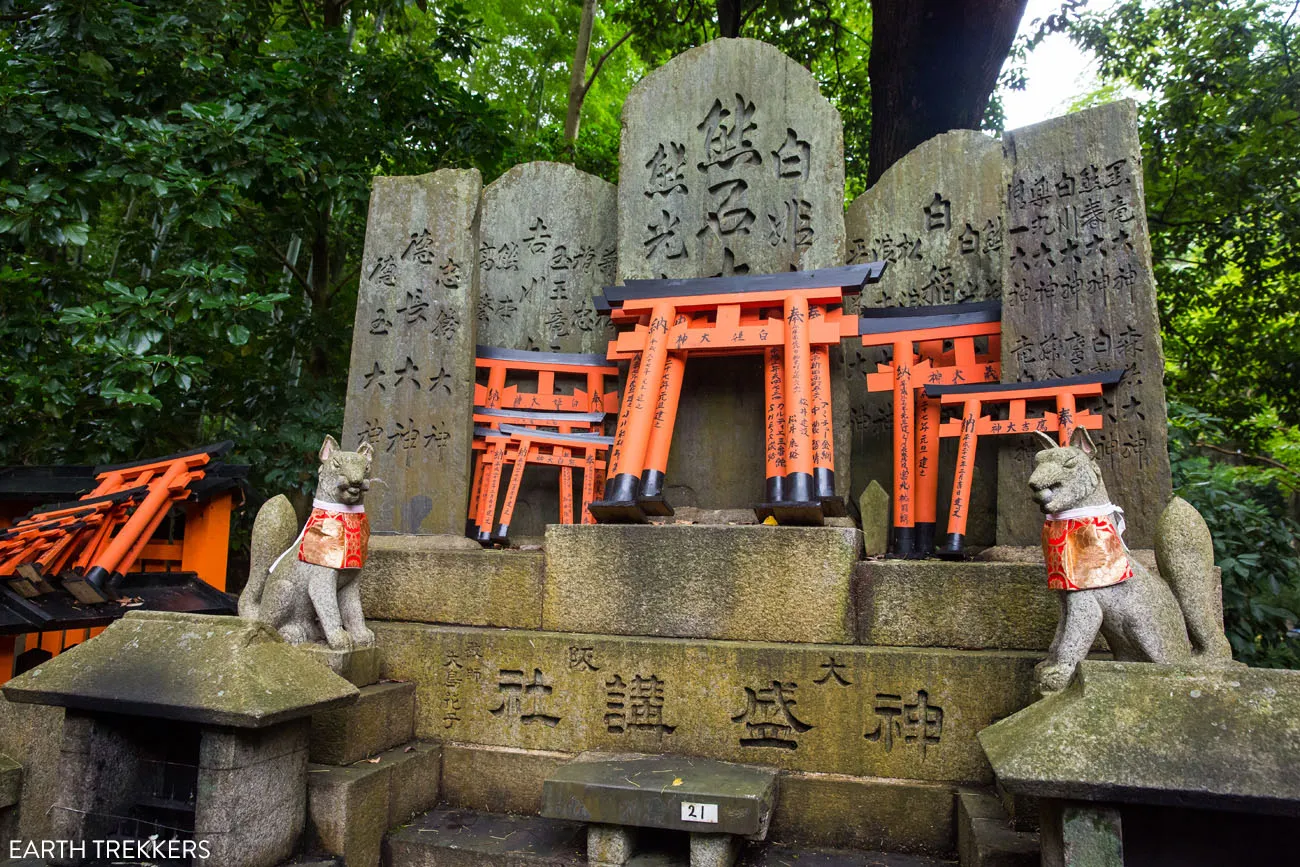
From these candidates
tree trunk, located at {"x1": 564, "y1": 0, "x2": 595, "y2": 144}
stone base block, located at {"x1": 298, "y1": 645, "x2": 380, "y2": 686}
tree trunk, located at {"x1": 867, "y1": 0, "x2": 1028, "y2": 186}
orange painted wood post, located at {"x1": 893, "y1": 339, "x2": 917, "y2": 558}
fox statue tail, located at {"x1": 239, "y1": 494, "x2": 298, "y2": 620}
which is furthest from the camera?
tree trunk, located at {"x1": 564, "y1": 0, "x2": 595, "y2": 144}

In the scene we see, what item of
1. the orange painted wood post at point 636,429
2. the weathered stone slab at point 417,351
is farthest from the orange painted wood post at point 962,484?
the weathered stone slab at point 417,351

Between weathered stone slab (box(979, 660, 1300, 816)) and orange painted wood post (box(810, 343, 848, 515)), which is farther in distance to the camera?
orange painted wood post (box(810, 343, 848, 515))

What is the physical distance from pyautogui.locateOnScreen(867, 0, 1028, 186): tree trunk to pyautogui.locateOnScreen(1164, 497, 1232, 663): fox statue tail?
5560mm

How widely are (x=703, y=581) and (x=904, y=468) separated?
5.48 ft

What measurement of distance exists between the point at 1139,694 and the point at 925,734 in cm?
123

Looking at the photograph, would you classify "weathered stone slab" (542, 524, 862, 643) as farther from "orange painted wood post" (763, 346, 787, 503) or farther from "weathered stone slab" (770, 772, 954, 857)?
"weathered stone slab" (770, 772, 954, 857)

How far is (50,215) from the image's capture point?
4.94 meters

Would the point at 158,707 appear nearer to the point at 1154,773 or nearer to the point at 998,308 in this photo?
the point at 1154,773

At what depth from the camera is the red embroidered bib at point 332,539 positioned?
376cm

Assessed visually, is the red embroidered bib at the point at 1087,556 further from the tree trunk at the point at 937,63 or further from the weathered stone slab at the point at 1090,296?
the tree trunk at the point at 937,63

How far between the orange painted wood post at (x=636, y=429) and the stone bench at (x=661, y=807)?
1.34m

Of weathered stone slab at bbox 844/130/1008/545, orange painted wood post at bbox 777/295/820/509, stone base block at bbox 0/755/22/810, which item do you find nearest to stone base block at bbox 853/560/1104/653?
orange painted wood post at bbox 777/295/820/509

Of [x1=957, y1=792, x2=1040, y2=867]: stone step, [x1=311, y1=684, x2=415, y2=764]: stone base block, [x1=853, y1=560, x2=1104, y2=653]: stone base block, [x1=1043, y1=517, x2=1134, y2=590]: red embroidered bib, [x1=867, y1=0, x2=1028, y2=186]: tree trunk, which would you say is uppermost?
[x1=867, y1=0, x2=1028, y2=186]: tree trunk

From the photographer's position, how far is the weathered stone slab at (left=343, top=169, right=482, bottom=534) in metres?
5.28
